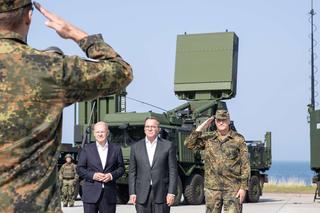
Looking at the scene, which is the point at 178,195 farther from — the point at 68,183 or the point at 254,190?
the point at 254,190

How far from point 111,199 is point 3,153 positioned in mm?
5581

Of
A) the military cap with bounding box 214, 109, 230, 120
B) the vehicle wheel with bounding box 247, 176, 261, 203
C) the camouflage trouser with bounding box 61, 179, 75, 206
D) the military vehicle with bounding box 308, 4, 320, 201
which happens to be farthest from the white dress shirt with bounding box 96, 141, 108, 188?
the vehicle wheel with bounding box 247, 176, 261, 203

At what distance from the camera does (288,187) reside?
108ft

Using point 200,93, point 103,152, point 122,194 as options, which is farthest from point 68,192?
point 103,152

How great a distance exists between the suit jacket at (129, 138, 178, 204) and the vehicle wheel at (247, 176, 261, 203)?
13815 millimetres

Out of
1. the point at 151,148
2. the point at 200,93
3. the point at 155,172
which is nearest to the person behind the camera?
the point at 155,172

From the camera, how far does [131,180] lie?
27.2ft

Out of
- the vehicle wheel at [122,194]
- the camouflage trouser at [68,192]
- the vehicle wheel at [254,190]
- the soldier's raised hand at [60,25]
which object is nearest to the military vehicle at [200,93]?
the vehicle wheel at [254,190]

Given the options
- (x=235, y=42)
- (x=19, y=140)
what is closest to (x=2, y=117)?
(x=19, y=140)

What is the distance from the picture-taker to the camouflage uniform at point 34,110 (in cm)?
235

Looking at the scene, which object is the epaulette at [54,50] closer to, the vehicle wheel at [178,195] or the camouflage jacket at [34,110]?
the camouflage jacket at [34,110]

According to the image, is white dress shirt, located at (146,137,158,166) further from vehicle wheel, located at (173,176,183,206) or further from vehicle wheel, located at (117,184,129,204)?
vehicle wheel, located at (117,184,129,204)

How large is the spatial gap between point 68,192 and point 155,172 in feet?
36.2

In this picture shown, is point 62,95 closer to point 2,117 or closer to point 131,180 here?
point 2,117
